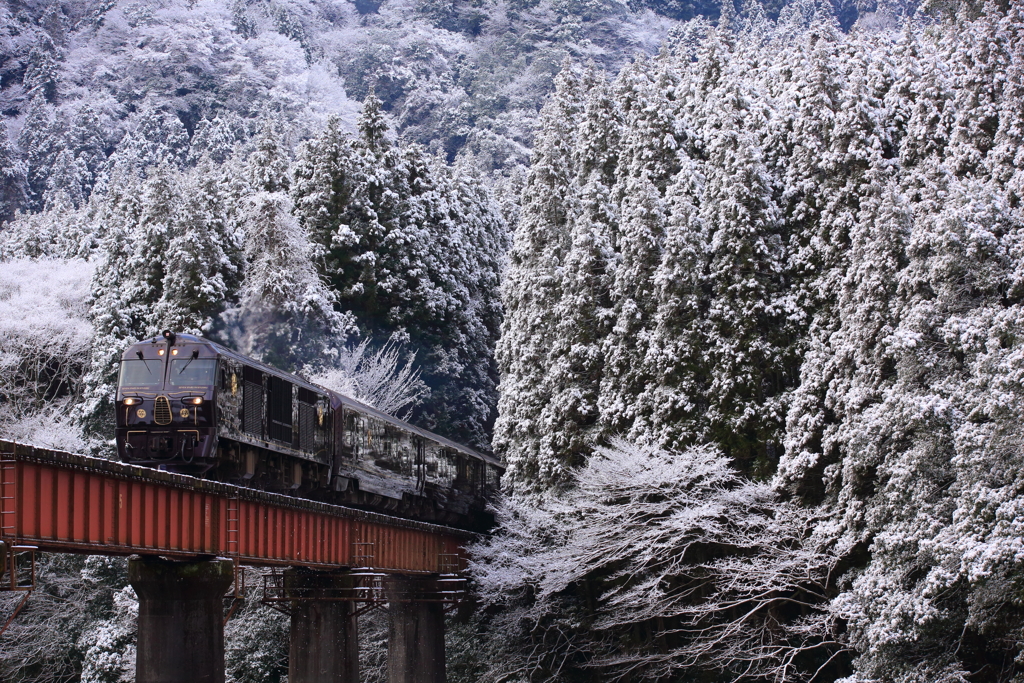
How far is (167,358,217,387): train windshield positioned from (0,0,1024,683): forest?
10.5 m

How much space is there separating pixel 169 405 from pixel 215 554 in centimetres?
358

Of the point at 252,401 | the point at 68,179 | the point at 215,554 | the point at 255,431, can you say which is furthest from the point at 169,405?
the point at 68,179

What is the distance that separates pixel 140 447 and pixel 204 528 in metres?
3.28

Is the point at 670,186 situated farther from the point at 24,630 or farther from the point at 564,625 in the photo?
the point at 24,630

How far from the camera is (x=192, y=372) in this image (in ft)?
67.9

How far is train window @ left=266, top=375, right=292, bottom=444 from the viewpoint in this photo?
22445 mm

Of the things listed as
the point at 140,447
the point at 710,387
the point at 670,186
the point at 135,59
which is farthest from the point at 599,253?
the point at 135,59

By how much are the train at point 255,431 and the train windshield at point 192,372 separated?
0.02m

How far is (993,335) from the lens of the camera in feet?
63.6

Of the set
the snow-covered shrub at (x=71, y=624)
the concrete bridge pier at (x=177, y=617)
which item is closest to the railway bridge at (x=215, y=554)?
the concrete bridge pier at (x=177, y=617)

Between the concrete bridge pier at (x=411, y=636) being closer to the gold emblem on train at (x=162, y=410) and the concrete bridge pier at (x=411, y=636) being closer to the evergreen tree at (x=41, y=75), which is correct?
the gold emblem on train at (x=162, y=410)

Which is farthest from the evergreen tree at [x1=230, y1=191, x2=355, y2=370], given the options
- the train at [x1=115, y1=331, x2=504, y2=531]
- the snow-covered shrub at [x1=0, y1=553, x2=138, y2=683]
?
the train at [x1=115, y1=331, x2=504, y2=531]

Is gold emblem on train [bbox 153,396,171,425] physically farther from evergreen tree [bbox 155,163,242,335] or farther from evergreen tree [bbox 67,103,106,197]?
evergreen tree [bbox 67,103,106,197]

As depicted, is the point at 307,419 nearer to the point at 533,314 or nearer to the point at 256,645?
the point at 533,314
